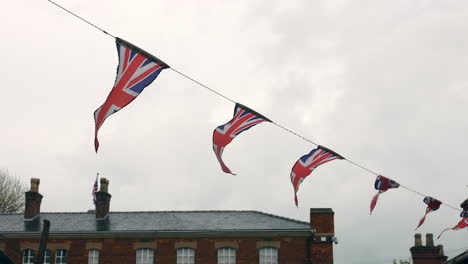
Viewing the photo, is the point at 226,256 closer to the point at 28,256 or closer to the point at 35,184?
the point at 28,256

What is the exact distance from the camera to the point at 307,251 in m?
36.5

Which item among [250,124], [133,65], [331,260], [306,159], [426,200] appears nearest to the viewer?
[133,65]

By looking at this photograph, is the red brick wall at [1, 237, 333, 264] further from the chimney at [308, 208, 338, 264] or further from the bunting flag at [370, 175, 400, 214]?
the bunting flag at [370, 175, 400, 214]

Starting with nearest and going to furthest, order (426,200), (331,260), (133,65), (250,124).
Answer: (133,65), (250,124), (426,200), (331,260)

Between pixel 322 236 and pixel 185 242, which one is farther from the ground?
pixel 322 236

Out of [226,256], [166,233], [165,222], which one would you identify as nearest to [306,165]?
[226,256]

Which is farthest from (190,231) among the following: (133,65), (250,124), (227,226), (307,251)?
(133,65)

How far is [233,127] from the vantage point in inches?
636

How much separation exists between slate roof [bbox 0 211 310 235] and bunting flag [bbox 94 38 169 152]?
2456 centimetres

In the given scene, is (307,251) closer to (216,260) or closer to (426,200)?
(216,260)

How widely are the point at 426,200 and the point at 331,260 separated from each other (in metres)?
15.8

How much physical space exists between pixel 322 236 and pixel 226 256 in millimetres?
5979

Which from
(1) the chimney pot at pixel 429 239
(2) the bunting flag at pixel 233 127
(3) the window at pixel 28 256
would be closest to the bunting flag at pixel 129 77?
(2) the bunting flag at pixel 233 127

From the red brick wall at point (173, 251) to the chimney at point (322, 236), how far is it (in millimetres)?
62
